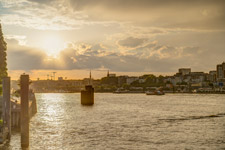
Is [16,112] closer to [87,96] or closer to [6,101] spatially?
[6,101]

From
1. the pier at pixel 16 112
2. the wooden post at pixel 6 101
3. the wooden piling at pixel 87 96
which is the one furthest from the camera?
the wooden piling at pixel 87 96

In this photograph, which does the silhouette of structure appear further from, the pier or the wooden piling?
the pier

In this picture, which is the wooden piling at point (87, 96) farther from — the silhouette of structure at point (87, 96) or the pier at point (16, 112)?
the pier at point (16, 112)

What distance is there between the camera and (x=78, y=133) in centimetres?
5059

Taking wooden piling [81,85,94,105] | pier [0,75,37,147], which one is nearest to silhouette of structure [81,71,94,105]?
wooden piling [81,85,94,105]

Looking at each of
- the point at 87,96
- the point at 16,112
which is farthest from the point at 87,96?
the point at 16,112

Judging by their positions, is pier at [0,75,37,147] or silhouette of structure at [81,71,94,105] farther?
silhouette of structure at [81,71,94,105]

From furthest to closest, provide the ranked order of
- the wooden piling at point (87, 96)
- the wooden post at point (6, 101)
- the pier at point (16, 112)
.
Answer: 1. the wooden piling at point (87, 96)
2. the wooden post at point (6, 101)
3. the pier at point (16, 112)

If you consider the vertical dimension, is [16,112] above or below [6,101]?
below

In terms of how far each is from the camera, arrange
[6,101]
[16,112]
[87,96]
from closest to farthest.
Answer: [6,101] < [16,112] < [87,96]

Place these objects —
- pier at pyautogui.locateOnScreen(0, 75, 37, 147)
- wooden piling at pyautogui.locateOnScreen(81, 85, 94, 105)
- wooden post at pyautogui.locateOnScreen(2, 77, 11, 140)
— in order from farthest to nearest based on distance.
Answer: wooden piling at pyautogui.locateOnScreen(81, 85, 94, 105) → wooden post at pyautogui.locateOnScreen(2, 77, 11, 140) → pier at pyautogui.locateOnScreen(0, 75, 37, 147)

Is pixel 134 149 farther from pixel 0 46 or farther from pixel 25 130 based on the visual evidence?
pixel 0 46

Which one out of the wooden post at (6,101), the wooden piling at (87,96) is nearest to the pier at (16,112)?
the wooden post at (6,101)

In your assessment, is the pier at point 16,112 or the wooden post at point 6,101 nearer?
the pier at point 16,112
